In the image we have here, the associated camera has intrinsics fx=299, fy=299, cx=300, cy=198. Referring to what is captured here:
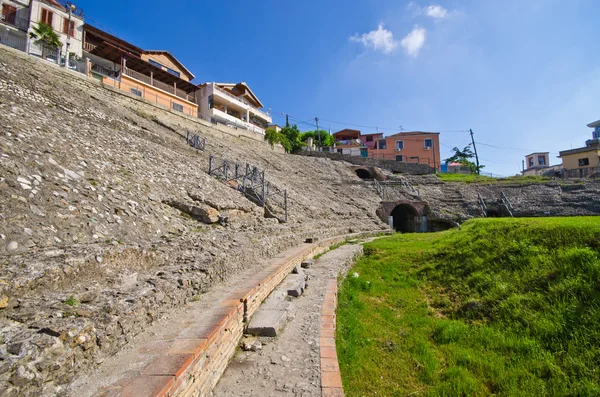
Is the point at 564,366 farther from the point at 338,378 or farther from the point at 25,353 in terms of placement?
the point at 25,353

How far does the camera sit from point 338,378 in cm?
335

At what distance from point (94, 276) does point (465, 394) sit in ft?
16.4

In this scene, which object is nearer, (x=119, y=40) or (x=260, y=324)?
(x=260, y=324)

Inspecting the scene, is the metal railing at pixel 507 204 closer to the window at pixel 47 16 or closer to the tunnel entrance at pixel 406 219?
the tunnel entrance at pixel 406 219

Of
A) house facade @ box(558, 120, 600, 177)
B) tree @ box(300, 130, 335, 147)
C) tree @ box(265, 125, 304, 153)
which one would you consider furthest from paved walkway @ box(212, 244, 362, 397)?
tree @ box(300, 130, 335, 147)

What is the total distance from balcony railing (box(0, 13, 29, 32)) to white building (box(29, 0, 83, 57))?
1.44 feet

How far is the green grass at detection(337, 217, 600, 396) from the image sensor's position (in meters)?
3.80

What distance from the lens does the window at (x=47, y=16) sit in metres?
22.5

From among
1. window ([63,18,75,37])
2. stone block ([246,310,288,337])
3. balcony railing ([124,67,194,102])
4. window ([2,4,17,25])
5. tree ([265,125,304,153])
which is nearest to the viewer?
stone block ([246,310,288,337])

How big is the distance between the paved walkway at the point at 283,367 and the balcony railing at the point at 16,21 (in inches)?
1162

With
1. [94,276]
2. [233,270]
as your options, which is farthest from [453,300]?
[94,276]

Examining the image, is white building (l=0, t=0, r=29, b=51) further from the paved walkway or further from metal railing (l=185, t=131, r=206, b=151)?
the paved walkway

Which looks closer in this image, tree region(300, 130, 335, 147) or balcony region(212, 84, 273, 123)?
balcony region(212, 84, 273, 123)

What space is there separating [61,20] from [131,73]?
6.41 metres
